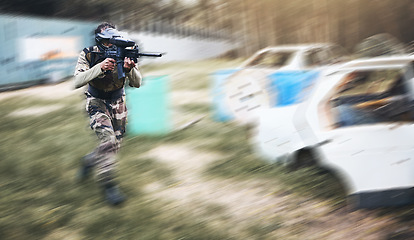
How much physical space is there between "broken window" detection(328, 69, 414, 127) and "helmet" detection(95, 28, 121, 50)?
4.85ft

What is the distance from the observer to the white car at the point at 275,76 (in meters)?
3.11

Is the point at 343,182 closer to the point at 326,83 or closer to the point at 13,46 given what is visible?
the point at 326,83

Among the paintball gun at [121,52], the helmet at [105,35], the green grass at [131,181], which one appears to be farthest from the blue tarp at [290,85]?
the helmet at [105,35]

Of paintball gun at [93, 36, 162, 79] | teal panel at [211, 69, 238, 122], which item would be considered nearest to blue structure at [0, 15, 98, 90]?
teal panel at [211, 69, 238, 122]

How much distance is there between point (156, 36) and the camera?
3.52 m

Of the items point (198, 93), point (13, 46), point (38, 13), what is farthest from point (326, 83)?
point (13, 46)

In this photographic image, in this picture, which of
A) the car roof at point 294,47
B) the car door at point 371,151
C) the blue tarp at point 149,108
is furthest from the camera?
the blue tarp at point 149,108

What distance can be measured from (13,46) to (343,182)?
5491 millimetres

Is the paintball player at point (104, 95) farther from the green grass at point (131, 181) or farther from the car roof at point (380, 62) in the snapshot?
the car roof at point (380, 62)

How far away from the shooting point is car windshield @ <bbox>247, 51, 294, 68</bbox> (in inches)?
128

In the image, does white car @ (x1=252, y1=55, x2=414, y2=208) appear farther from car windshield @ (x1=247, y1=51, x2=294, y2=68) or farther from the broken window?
car windshield @ (x1=247, y1=51, x2=294, y2=68)

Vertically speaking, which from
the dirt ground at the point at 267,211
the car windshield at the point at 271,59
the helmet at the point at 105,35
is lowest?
the dirt ground at the point at 267,211

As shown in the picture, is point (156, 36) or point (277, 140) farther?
point (156, 36)

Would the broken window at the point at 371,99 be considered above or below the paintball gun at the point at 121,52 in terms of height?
below
